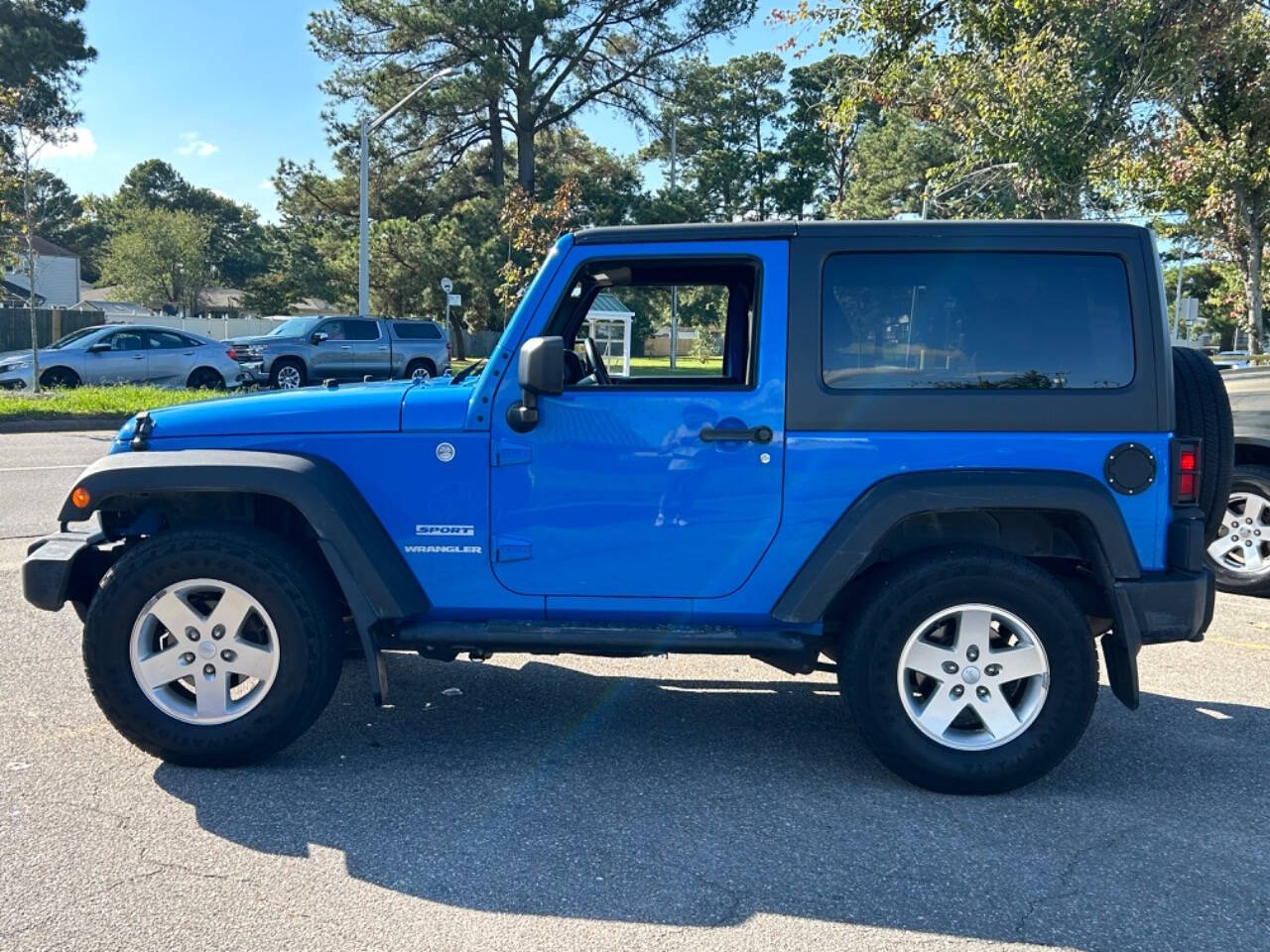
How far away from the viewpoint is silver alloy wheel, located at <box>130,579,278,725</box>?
11.8 ft

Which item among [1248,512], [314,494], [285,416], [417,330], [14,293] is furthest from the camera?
[14,293]

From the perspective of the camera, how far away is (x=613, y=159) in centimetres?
3875

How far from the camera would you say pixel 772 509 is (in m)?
3.57

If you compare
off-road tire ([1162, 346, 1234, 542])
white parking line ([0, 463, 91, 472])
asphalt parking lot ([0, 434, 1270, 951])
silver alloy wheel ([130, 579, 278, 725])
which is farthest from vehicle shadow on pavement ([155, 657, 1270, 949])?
white parking line ([0, 463, 91, 472])

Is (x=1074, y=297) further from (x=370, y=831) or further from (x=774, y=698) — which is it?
(x=370, y=831)

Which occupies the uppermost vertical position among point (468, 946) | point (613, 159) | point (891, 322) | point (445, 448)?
point (613, 159)

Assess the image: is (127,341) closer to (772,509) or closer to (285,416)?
(285,416)

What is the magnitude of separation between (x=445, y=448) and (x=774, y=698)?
1.99 meters

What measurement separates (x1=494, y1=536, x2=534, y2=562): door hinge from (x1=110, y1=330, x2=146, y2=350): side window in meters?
17.8

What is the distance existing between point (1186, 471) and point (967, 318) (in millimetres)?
935

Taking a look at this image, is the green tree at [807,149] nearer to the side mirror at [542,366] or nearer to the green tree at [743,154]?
the green tree at [743,154]

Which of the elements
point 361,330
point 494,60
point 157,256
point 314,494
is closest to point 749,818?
point 314,494

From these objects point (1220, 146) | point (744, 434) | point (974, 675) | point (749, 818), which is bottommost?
point (749, 818)

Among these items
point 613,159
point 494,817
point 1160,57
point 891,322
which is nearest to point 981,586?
point 891,322
